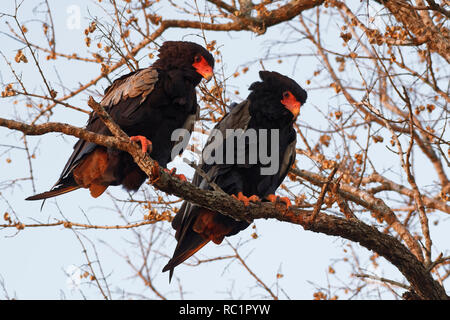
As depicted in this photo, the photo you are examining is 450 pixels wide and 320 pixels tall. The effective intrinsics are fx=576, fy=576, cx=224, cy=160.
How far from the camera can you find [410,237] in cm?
522

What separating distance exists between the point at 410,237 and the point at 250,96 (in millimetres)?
1935

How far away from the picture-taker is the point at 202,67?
16.8 feet

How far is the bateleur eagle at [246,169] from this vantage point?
16.4 ft

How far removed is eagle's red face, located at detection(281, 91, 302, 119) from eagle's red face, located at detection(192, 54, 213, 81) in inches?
26.8

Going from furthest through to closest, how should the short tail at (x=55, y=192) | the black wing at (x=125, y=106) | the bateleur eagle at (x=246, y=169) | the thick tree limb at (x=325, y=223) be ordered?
1. the bateleur eagle at (x=246, y=169)
2. the black wing at (x=125, y=106)
3. the short tail at (x=55, y=192)
4. the thick tree limb at (x=325, y=223)

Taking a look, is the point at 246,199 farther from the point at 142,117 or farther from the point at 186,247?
the point at 142,117

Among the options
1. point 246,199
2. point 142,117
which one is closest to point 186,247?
point 246,199

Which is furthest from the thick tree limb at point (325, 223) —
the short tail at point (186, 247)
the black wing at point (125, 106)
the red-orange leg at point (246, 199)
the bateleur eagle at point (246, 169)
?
the black wing at point (125, 106)

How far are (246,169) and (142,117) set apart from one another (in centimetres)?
101

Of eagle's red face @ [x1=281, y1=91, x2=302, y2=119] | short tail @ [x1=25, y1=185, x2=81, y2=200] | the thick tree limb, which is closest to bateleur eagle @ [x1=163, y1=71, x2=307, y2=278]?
eagle's red face @ [x1=281, y1=91, x2=302, y2=119]

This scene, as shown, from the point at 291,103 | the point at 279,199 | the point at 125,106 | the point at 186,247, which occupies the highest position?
the point at 291,103

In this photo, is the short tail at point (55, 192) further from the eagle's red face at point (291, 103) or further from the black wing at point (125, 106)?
the eagle's red face at point (291, 103)
